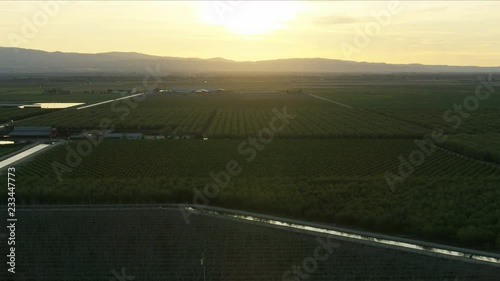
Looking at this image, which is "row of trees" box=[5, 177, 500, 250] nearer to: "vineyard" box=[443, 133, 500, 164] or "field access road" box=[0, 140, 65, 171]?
"field access road" box=[0, 140, 65, 171]

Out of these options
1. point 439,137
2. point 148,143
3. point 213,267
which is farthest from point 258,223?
point 439,137

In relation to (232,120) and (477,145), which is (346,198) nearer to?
(477,145)

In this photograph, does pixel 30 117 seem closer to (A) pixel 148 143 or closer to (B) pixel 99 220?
(A) pixel 148 143

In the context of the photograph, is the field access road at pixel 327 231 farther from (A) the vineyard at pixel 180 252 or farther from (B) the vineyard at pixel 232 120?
(B) the vineyard at pixel 232 120

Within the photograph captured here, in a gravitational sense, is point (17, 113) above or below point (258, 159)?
below

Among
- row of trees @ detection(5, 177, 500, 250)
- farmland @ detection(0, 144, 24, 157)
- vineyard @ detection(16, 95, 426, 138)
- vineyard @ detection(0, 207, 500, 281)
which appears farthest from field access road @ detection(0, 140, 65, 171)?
vineyard @ detection(0, 207, 500, 281)

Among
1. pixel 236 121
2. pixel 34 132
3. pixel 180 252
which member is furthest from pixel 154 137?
pixel 180 252

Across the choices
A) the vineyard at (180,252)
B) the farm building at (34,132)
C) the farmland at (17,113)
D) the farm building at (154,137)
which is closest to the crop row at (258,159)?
the farm building at (154,137)
